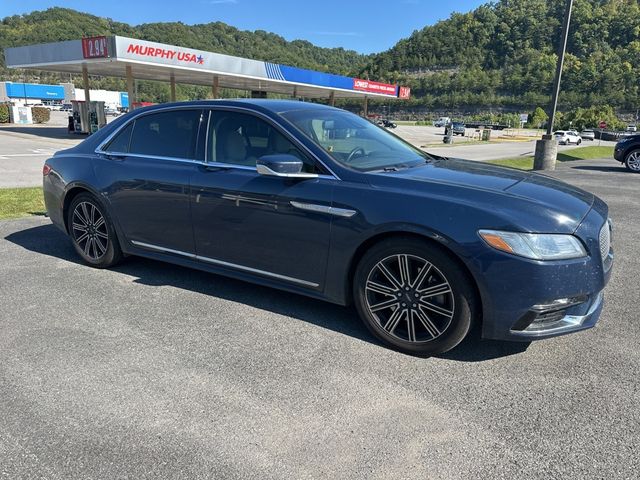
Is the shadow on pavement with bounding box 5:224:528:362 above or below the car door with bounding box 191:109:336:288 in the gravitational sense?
below

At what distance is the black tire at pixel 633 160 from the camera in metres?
15.0

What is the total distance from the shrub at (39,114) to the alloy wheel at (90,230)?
4396 centimetres

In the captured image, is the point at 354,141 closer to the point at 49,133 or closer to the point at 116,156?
the point at 116,156

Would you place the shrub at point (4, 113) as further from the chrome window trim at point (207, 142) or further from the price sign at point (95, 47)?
the chrome window trim at point (207, 142)

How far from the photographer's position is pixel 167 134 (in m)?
4.33

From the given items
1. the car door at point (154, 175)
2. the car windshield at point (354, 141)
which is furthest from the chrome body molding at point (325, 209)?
the car door at point (154, 175)

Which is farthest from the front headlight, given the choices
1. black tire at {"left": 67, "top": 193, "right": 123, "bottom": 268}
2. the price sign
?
the price sign

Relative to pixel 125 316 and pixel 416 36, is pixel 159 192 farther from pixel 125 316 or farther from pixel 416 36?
pixel 416 36

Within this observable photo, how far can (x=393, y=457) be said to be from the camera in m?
2.29

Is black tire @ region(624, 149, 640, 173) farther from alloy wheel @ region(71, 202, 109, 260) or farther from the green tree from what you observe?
the green tree

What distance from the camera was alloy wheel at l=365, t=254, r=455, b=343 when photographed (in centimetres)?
309

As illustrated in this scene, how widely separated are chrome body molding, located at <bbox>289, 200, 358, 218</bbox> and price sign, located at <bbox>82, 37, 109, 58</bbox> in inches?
932

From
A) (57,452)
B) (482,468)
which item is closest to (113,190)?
(57,452)

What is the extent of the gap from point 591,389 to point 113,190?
4130mm
